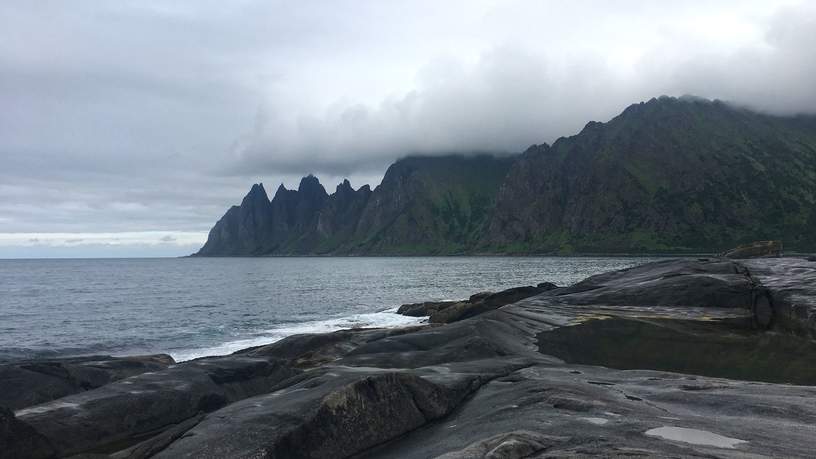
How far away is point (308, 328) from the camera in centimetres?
6069

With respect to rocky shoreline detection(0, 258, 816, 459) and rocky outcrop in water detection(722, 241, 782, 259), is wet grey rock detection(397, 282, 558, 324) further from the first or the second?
rocky outcrop in water detection(722, 241, 782, 259)

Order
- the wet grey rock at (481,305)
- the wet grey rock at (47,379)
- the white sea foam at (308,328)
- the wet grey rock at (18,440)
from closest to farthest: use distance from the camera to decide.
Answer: the wet grey rock at (18,440) < the wet grey rock at (47,379) < the white sea foam at (308,328) < the wet grey rock at (481,305)

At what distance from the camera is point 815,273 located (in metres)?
34.5

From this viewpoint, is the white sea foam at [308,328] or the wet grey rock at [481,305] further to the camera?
the wet grey rock at [481,305]

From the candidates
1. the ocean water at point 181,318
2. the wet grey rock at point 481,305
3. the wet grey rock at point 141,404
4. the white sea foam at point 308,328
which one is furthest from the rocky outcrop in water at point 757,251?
the wet grey rock at point 141,404

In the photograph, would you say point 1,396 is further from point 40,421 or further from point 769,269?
point 769,269

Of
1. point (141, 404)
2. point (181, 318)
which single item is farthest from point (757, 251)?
point (141, 404)

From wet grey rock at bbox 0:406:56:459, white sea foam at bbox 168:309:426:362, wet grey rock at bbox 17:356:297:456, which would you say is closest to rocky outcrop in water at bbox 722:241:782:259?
white sea foam at bbox 168:309:426:362

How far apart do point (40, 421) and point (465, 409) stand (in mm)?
14175

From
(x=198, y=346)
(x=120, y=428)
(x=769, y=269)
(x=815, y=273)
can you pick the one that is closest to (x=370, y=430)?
(x=120, y=428)

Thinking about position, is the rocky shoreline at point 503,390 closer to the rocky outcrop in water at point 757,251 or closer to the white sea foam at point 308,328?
the white sea foam at point 308,328

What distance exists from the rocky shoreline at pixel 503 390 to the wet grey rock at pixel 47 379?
0.26 ft

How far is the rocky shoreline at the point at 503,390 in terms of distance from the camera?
10.8 m

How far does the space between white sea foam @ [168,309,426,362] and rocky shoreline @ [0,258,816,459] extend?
39.8ft
